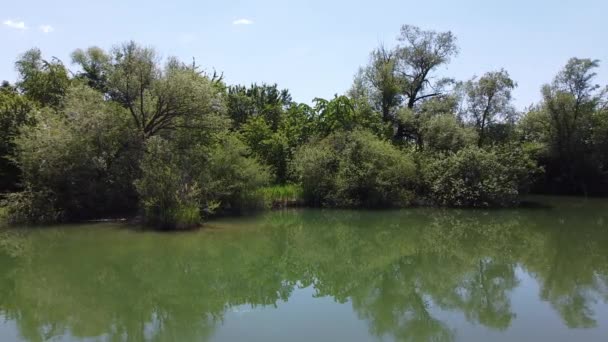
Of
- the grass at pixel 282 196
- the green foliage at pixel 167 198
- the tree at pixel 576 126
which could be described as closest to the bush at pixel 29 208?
the green foliage at pixel 167 198

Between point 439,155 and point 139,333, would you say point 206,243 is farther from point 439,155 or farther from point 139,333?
point 439,155

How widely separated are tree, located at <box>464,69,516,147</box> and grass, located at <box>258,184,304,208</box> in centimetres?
1324

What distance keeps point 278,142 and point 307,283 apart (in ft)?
59.7

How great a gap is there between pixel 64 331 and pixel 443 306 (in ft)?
23.0

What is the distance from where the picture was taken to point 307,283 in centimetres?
1152

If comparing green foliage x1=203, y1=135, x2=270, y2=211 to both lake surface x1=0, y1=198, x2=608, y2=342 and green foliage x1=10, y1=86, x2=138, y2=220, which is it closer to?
lake surface x1=0, y1=198, x2=608, y2=342

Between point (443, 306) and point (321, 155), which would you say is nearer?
point (443, 306)

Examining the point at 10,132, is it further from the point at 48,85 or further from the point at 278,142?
the point at 278,142

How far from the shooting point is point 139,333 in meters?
8.04

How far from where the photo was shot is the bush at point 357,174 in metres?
24.8

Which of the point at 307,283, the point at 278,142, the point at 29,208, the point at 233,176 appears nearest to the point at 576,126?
the point at 278,142

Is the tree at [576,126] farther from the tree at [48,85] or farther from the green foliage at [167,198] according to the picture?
the tree at [48,85]

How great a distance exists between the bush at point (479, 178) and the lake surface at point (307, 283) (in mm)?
5222

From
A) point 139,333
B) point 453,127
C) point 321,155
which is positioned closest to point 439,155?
point 453,127
